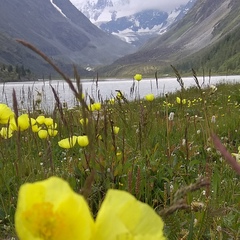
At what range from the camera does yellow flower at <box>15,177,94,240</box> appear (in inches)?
19.5

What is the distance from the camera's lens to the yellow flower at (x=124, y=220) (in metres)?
0.50

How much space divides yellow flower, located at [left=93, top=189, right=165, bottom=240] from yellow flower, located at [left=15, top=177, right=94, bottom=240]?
0.06ft

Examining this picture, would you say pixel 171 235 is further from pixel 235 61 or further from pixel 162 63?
pixel 162 63

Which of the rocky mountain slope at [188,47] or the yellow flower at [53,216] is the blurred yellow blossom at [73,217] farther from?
the rocky mountain slope at [188,47]

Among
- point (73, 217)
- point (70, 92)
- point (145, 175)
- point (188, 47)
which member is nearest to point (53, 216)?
point (73, 217)

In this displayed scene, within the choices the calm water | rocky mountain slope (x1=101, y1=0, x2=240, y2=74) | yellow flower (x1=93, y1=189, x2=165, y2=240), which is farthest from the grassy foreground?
rocky mountain slope (x1=101, y1=0, x2=240, y2=74)

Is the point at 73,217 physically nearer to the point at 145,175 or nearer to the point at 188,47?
the point at 145,175

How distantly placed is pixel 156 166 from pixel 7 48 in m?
164

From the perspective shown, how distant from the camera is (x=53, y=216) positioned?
51cm

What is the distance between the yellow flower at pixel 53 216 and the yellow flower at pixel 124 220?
0.06 feet

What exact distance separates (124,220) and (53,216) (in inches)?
3.7

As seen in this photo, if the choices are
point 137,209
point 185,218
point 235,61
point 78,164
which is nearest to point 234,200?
point 185,218

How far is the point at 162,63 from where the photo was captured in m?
163

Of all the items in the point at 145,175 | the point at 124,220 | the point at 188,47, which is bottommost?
the point at 145,175
